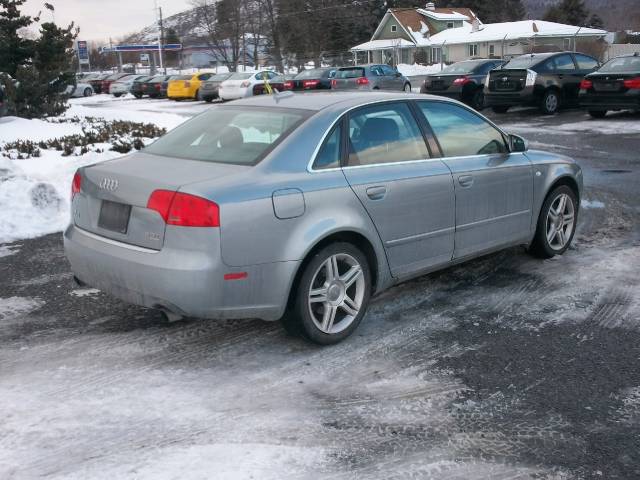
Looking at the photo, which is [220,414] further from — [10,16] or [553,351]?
[10,16]

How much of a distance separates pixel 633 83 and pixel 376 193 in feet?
47.9

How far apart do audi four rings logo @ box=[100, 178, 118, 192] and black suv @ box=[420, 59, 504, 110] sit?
18054 mm

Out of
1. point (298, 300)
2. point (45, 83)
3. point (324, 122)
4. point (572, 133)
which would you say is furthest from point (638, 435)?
point (45, 83)

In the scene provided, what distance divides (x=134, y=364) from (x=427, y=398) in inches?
67.0

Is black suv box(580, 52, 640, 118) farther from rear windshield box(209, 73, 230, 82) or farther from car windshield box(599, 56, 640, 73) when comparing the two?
rear windshield box(209, 73, 230, 82)

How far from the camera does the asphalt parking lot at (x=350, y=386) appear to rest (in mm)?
3184

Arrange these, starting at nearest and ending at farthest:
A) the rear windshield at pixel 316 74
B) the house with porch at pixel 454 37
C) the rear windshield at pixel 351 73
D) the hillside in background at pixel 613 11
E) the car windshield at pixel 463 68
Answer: the car windshield at pixel 463 68 → the rear windshield at pixel 351 73 → the rear windshield at pixel 316 74 → the house with porch at pixel 454 37 → the hillside in background at pixel 613 11

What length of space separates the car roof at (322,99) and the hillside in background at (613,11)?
11011 cm

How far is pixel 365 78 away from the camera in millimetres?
26641

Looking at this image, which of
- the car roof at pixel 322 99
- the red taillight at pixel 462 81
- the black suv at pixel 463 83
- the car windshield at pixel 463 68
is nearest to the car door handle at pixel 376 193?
the car roof at pixel 322 99

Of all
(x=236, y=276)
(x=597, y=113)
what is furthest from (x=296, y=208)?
(x=597, y=113)

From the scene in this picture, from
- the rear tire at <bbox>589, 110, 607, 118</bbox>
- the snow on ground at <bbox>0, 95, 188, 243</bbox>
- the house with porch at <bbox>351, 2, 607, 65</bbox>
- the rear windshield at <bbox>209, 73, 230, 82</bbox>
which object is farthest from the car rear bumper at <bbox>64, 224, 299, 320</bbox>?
the house with porch at <bbox>351, 2, 607, 65</bbox>

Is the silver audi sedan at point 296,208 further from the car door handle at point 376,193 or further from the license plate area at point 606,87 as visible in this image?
the license plate area at point 606,87

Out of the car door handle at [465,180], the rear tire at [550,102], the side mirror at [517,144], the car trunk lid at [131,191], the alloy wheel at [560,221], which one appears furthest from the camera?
the rear tire at [550,102]
